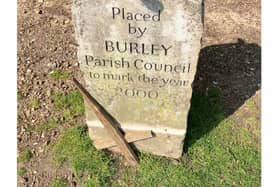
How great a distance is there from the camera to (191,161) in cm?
407

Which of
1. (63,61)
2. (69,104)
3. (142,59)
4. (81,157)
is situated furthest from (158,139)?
(63,61)

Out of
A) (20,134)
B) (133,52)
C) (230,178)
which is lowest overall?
(230,178)

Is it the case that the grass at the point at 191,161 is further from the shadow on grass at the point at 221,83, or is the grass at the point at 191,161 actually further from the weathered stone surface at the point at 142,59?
the weathered stone surface at the point at 142,59

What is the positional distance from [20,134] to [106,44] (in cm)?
180

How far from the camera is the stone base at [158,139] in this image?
379cm

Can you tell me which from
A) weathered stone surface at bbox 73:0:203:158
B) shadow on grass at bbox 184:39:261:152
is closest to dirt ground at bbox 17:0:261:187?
shadow on grass at bbox 184:39:261:152

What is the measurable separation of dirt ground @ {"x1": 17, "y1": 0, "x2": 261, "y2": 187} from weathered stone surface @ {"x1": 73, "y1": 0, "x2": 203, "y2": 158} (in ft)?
2.70

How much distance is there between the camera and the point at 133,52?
315 cm

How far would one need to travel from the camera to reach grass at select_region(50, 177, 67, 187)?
3902 mm

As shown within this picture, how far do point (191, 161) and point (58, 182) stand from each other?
138 centimetres

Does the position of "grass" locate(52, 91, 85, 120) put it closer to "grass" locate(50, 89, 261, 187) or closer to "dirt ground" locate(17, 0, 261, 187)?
"dirt ground" locate(17, 0, 261, 187)

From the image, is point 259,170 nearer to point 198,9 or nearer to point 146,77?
point 146,77

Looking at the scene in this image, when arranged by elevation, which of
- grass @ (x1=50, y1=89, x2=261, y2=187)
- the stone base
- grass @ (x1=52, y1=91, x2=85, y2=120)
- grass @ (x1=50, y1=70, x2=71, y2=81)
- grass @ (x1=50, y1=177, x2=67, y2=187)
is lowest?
grass @ (x1=50, y1=177, x2=67, y2=187)

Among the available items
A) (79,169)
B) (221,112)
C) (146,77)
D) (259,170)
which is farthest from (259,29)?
(79,169)
